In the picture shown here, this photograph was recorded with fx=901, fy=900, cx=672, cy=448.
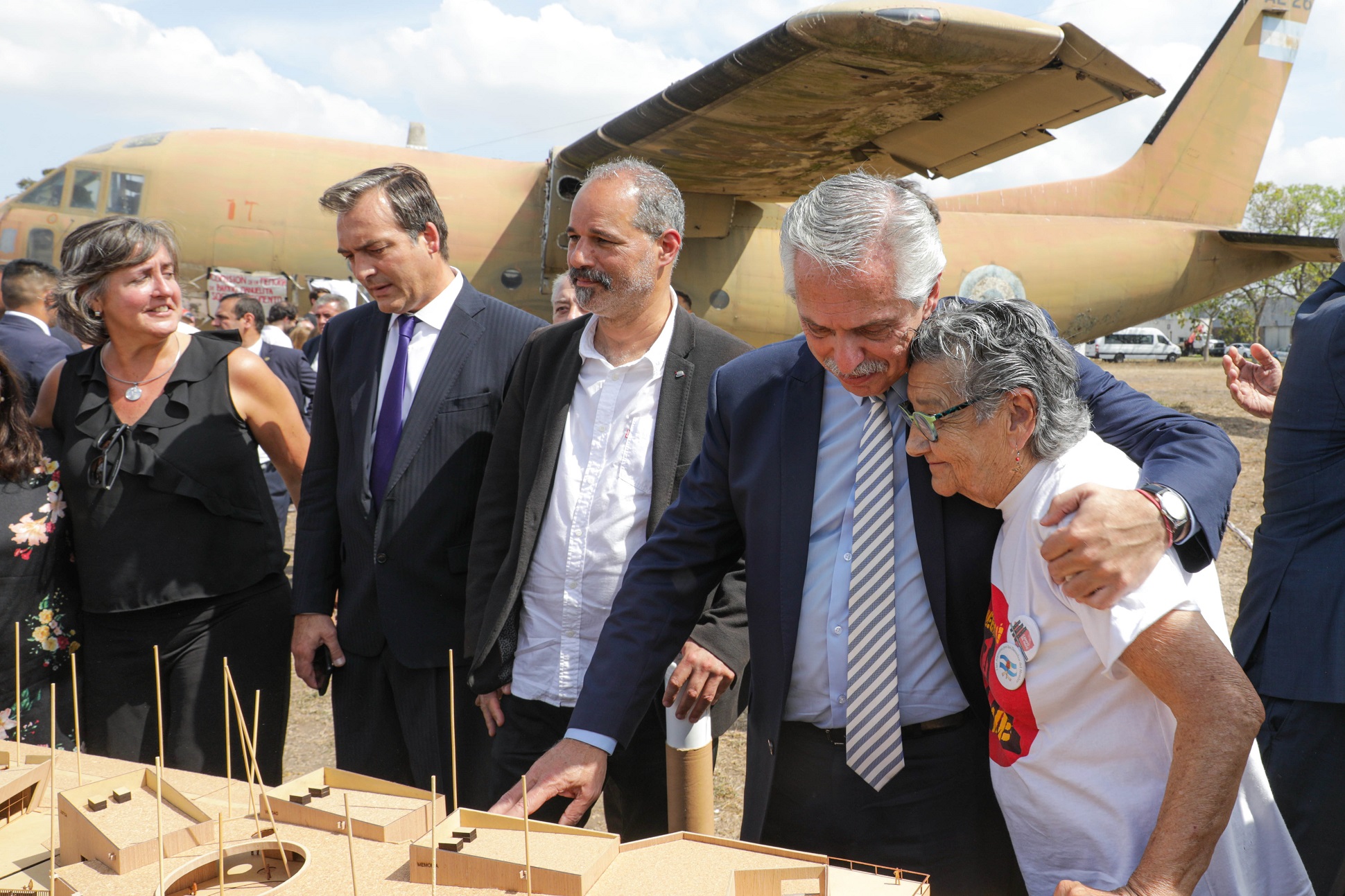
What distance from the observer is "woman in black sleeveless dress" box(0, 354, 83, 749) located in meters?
2.60

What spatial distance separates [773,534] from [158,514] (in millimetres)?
2043

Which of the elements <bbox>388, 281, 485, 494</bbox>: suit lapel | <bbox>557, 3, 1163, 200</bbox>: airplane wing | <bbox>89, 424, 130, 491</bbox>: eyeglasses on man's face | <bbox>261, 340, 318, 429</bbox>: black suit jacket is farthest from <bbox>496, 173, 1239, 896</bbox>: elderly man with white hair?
<bbox>261, 340, 318, 429</bbox>: black suit jacket

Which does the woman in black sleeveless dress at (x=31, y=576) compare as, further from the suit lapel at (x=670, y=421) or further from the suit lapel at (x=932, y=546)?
the suit lapel at (x=932, y=546)

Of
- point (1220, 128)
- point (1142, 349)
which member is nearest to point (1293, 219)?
point (1142, 349)

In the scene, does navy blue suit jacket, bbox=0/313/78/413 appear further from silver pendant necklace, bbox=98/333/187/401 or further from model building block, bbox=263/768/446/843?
model building block, bbox=263/768/446/843

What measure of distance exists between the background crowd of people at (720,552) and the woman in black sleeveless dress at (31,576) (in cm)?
1

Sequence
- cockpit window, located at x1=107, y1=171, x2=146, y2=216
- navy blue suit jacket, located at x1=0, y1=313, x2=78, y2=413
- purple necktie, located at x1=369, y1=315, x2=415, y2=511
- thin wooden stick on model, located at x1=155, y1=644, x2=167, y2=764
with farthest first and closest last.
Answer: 1. cockpit window, located at x1=107, y1=171, x2=146, y2=216
2. navy blue suit jacket, located at x1=0, y1=313, x2=78, y2=413
3. purple necktie, located at x1=369, y1=315, x2=415, y2=511
4. thin wooden stick on model, located at x1=155, y1=644, x2=167, y2=764

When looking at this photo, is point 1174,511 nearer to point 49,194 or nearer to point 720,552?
point 720,552

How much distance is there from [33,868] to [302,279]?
835 centimetres

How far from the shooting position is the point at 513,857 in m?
1.30

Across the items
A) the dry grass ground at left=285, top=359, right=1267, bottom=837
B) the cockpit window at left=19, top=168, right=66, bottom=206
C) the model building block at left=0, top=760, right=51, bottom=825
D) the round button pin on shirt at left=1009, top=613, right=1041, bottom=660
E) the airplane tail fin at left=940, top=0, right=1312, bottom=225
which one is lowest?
the dry grass ground at left=285, top=359, right=1267, bottom=837

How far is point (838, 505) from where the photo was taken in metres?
1.88

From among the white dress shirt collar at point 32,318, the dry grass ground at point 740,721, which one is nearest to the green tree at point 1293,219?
the dry grass ground at point 740,721

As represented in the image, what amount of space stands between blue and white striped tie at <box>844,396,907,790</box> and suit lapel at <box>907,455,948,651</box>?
54mm
